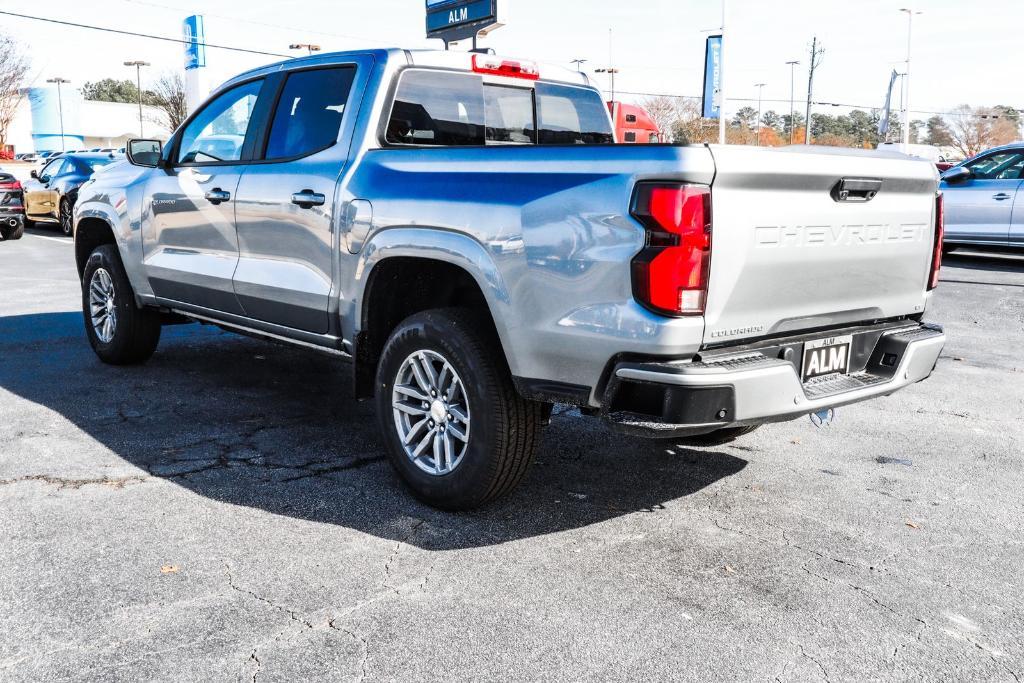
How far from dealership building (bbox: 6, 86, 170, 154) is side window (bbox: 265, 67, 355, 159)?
8382 cm

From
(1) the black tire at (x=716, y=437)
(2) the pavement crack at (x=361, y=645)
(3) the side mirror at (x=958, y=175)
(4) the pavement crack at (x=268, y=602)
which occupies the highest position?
(3) the side mirror at (x=958, y=175)

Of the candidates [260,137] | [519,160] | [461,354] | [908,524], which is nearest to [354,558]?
[461,354]

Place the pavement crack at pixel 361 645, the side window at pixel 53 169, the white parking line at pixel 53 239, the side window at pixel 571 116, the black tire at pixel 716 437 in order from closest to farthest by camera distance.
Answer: the pavement crack at pixel 361 645
the black tire at pixel 716 437
the side window at pixel 571 116
the white parking line at pixel 53 239
the side window at pixel 53 169

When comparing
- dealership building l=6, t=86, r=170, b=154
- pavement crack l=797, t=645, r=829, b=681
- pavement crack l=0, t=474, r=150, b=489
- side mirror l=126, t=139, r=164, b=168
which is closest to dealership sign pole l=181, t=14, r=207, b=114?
side mirror l=126, t=139, r=164, b=168

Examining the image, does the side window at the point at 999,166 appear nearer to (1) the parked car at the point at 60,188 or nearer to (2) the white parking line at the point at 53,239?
(2) the white parking line at the point at 53,239

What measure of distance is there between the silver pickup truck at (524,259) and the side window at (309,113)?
0.6 inches

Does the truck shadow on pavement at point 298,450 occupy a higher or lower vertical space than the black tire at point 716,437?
lower

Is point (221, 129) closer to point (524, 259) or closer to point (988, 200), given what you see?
point (524, 259)

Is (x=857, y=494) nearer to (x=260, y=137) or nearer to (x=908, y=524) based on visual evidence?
(x=908, y=524)

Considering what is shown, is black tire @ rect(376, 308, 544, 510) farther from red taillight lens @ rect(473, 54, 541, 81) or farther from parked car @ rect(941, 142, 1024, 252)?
parked car @ rect(941, 142, 1024, 252)

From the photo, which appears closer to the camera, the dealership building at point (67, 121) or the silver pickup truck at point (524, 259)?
the silver pickup truck at point (524, 259)

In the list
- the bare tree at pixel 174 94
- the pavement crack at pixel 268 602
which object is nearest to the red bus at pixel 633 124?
the pavement crack at pixel 268 602

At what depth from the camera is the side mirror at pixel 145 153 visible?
6.00 meters

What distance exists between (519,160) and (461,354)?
786mm
